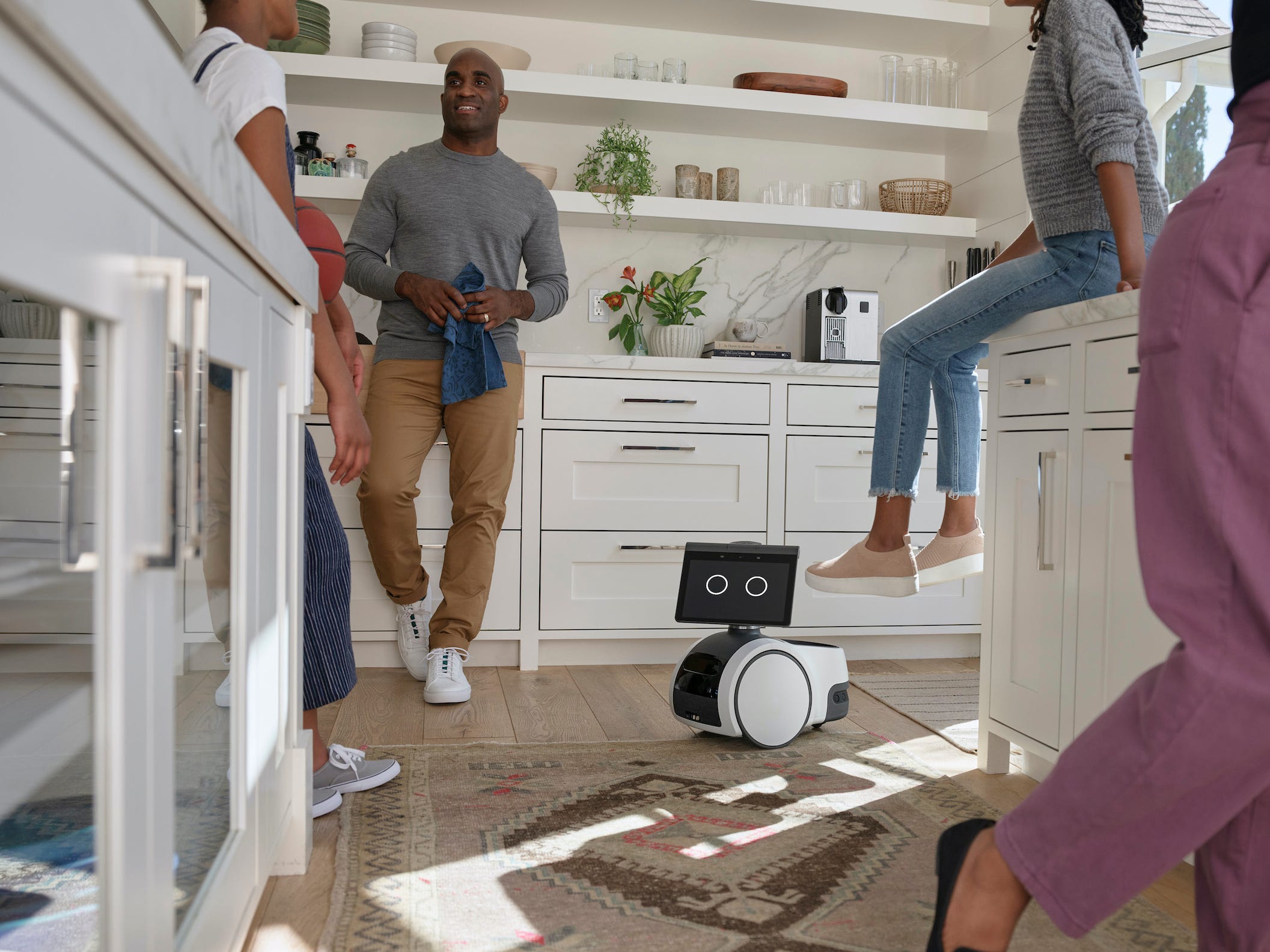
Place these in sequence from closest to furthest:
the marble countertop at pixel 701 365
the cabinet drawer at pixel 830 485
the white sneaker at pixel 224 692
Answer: the white sneaker at pixel 224 692 → the marble countertop at pixel 701 365 → the cabinet drawer at pixel 830 485

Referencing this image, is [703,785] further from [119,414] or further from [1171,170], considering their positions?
[1171,170]

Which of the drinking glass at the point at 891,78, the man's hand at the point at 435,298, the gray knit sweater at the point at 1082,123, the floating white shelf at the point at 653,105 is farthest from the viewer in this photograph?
the drinking glass at the point at 891,78

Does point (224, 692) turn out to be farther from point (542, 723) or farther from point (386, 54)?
point (386, 54)

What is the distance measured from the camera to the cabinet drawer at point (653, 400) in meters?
3.03

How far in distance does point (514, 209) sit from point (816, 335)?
1.22 m

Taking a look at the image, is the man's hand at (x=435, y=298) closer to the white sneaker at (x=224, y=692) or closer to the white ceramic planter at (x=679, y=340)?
the white ceramic planter at (x=679, y=340)

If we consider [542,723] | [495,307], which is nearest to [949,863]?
[542,723]

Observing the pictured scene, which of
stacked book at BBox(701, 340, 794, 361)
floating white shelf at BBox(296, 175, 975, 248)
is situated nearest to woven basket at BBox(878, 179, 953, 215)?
floating white shelf at BBox(296, 175, 975, 248)

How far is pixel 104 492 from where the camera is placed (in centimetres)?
58

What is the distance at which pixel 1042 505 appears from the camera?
187cm

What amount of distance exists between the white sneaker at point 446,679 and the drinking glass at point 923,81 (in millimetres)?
2606

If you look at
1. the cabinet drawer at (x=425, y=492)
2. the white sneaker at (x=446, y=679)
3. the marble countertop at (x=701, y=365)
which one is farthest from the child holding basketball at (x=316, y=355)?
the marble countertop at (x=701, y=365)

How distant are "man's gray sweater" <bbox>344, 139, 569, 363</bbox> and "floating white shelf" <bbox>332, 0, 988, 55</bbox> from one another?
0.93 meters

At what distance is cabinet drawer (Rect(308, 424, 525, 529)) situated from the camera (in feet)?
9.55
